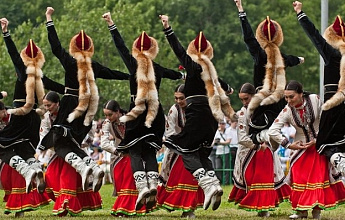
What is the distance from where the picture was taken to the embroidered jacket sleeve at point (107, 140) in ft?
50.3

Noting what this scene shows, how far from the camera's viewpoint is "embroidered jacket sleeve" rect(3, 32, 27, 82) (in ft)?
50.6

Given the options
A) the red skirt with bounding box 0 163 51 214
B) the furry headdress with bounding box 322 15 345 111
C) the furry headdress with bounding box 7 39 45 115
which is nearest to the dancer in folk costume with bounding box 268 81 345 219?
the furry headdress with bounding box 322 15 345 111

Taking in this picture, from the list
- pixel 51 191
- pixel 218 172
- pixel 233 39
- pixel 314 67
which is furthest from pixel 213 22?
pixel 51 191

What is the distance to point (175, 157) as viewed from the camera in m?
15.5

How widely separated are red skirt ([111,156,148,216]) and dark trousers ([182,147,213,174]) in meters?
0.95

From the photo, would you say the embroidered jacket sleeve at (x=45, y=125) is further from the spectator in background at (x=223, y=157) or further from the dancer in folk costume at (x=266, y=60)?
the spectator in background at (x=223, y=157)

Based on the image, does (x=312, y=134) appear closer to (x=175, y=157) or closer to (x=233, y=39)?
(x=175, y=157)

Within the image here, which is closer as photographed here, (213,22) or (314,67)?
(314,67)

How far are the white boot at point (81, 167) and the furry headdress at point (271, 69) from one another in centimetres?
238

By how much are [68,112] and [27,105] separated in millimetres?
724

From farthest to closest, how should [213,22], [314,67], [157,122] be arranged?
[213,22], [314,67], [157,122]

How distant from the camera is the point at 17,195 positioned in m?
15.6

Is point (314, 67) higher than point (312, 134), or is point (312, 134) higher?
point (314, 67)

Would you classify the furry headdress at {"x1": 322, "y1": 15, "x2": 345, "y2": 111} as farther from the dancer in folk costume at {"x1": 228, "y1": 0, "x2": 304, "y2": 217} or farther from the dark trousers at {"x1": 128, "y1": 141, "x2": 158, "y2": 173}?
the dark trousers at {"x1": 128, "y1": 141, "x2": 158, "y2": 173}
